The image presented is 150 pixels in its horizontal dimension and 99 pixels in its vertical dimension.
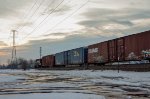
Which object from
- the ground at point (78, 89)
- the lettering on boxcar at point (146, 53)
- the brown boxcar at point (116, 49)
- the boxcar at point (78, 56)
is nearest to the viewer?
the ground at point (78, 89)

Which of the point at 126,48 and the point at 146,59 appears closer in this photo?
the point at 146,59

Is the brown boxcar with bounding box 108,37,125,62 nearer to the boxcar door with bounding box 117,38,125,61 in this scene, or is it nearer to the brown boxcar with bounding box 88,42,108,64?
the boxcar door with bounding box 117,38,125,61

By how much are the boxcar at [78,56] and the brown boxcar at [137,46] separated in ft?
61.0

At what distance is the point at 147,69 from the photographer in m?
33.1

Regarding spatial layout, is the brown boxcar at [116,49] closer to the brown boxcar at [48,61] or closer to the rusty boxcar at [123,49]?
the rusty boxcar at [123,49]

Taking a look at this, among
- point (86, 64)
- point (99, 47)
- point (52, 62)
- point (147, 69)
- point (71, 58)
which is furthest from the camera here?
point (52, 62)

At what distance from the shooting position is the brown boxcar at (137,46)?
1340 inches

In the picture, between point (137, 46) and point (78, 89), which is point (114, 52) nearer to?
point (137, 46)

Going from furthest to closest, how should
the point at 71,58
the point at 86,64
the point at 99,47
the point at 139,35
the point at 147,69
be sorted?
the point at 71,58
the point at 86,64
the point at 99,47
the point at 139,35
the point at 147,69

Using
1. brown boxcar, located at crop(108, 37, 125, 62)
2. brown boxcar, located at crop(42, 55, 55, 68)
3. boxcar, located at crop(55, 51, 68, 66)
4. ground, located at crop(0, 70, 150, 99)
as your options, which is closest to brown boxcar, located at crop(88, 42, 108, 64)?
brown boxcar, located at crop(108, 37, 125, 62)

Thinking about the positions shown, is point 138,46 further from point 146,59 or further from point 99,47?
point 99,47

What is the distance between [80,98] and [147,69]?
21.5 meters

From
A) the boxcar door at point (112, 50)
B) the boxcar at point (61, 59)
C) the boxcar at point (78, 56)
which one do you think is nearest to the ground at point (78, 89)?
the boxcar door at point (112, 50)

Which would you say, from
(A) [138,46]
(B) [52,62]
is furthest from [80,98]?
(B) [52,62]
